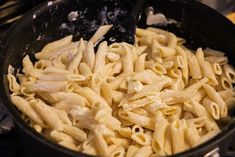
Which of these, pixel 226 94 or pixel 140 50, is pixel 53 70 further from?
pixel 226 94

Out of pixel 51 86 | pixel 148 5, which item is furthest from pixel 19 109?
pixel 148 5

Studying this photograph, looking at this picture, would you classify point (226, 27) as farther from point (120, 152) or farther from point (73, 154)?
point (73, 154)

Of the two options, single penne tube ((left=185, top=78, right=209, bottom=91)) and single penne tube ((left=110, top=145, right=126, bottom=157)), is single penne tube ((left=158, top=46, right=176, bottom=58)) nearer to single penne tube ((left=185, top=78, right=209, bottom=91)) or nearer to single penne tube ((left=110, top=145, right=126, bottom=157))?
single penne tube ((left=185, top=78, right=209, bottom=91))

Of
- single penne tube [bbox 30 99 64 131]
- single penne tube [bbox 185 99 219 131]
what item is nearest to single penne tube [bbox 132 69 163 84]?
single penne tube [bbox 185 99 219 131]

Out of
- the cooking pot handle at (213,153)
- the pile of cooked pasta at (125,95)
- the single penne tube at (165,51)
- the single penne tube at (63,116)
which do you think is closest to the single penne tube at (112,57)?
the pile of cooked pasta at (125,95)

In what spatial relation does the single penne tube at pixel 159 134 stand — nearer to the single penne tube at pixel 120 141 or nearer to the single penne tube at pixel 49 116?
the single penne tube at pixel 120 141
